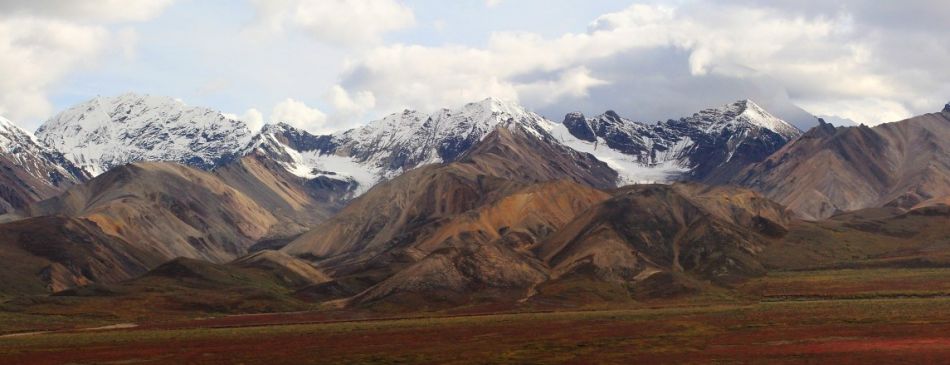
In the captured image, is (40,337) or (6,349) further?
(40,337)

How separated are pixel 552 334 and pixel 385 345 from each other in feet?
72.2

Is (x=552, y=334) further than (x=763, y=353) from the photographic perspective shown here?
Yes

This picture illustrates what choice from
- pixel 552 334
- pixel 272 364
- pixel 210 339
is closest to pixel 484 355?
pixel 272 364

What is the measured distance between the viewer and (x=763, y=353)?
Result: 115 m

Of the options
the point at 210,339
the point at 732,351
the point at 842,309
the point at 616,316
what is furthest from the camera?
the point at 616,316

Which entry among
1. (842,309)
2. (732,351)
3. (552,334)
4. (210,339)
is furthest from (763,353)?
(210,339)

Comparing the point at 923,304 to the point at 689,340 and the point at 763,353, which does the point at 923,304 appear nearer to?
the point at 689,340

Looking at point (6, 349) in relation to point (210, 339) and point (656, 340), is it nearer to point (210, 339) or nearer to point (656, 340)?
point (210, 339)

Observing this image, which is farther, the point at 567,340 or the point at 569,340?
the point at 567,340

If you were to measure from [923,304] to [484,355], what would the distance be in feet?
287

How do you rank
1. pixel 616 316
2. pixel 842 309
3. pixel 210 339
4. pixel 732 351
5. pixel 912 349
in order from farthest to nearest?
pixel 616 316, pixel 842 309, pixel 210 339, pixel 732 351, pixel 912 349

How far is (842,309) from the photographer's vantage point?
593 feet

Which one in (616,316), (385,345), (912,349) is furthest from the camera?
(616,316)

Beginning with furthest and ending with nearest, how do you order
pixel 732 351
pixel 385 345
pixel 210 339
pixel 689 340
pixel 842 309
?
1. pixel 842 309
2. pixel 210 339
3. pixel 385 345
4. pixel 689 340
5. pixel 732 351
